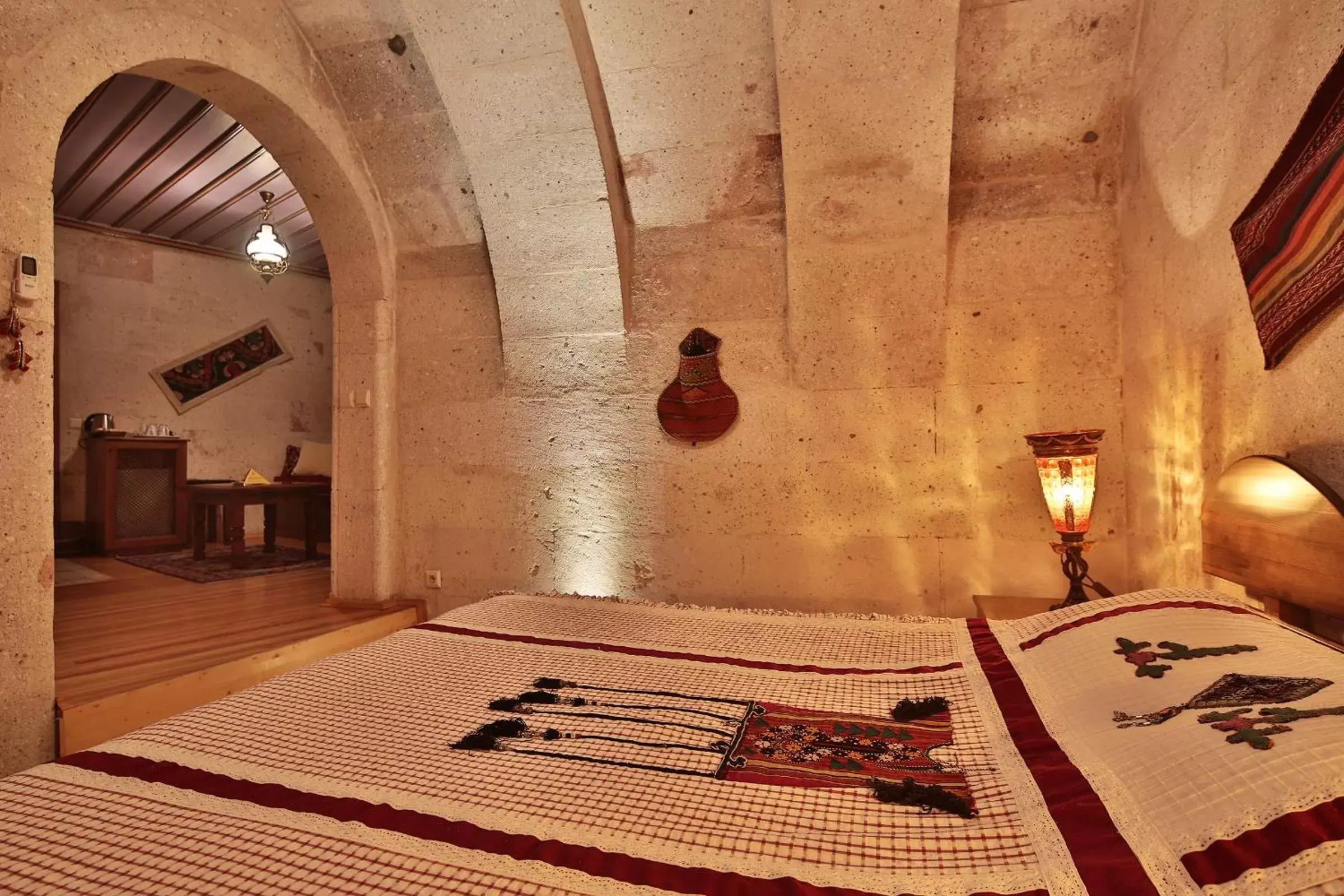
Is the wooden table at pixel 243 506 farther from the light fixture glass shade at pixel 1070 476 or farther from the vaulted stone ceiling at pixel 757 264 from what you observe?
the light fixture glass shade at pixel 1070 476

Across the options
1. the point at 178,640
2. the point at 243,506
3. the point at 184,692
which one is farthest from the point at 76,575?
the point at 184,692

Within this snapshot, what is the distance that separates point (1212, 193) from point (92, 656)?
4.46 metres

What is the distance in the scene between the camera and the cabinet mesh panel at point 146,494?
6059 mm

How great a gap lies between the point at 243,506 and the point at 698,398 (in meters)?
3.96

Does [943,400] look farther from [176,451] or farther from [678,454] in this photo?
[176,451]

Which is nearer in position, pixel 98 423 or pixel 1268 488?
pixel 1268 488

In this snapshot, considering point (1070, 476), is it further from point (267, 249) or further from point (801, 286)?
point (267, 249)

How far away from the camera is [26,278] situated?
6.82 ft

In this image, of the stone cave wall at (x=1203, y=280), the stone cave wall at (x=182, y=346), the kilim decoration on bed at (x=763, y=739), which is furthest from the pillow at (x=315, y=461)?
the stone cave wall at (x=1203, y=280)

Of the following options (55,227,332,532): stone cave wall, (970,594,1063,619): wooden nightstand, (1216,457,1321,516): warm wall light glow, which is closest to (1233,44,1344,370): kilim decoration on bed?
(1216,457,1321,516): warm wall light glow

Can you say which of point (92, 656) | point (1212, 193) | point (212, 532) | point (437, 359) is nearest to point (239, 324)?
point (212, 532)

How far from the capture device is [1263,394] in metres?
1.78

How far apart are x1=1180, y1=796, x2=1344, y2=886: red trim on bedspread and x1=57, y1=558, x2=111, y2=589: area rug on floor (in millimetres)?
5909

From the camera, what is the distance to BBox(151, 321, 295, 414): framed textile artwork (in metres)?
6.89
